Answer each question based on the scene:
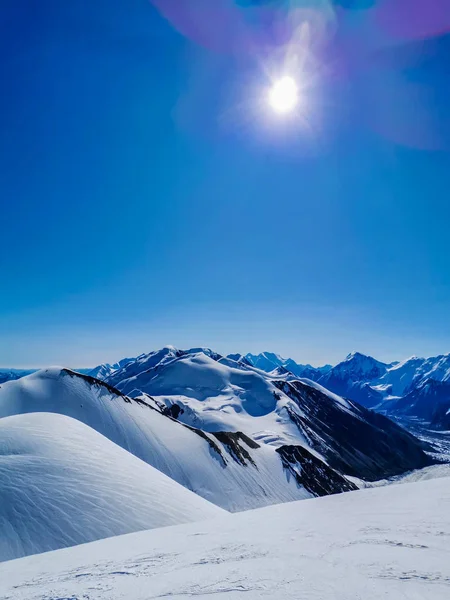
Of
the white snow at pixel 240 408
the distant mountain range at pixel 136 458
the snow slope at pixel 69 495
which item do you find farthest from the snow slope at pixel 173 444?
the white snow at pixel 240 408

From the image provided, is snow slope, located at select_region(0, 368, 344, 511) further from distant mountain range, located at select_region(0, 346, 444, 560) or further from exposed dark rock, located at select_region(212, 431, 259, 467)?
distant mountain range, located at select_region(0, 346, 444, 560)

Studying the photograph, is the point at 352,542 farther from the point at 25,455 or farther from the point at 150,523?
the point at 25,455

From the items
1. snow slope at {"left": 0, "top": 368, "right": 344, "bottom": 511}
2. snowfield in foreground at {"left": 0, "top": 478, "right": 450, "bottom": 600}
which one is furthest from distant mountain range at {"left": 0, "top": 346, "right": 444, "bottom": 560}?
snowfield in foreground at {"left": 0, "top": 478, "right": 450, "bottom": 600}

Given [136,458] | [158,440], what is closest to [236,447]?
[158,440]

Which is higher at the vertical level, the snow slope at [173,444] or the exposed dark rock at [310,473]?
the snow slope at [173,444]

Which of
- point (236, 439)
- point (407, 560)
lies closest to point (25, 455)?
point (407, 560)

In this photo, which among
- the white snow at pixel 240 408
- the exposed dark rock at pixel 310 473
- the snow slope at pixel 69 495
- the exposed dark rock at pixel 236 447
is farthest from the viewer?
the white snow at pixel 240 408

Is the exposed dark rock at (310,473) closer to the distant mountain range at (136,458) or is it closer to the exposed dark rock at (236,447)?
the distant mountain range at (136,458)
